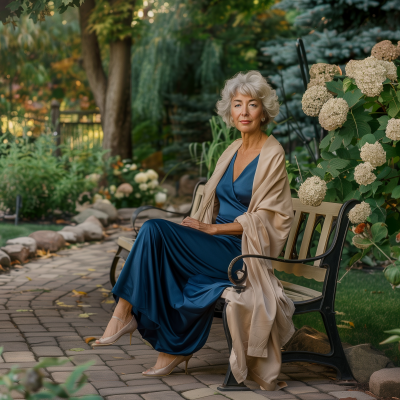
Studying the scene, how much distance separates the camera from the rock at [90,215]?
8648mm

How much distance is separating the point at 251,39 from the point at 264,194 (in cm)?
1234

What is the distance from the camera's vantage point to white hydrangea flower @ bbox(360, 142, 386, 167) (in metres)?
3.21

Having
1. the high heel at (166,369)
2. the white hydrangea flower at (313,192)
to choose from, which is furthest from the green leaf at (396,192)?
the high heel at (166,369)

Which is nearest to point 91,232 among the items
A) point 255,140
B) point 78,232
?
point 78,232

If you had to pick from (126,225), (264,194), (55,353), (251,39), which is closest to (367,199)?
(264,194)

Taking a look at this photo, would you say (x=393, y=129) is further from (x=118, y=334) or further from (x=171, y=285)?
(x=118, y=334)

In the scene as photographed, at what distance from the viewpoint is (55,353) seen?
3270 millimetres

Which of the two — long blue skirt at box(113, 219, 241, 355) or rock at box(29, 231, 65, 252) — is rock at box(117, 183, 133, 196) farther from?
long blue skirt at box(113, 219, 241, 355)

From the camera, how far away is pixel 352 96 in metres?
3.39

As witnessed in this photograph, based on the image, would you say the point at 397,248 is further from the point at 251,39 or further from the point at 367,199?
the point at 251,39

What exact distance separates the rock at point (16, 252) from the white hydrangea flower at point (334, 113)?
4007 millimetres

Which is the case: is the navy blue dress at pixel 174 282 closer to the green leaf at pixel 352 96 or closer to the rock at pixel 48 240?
the green leaf at pixel 352 96

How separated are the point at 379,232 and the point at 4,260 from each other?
4.00 meters

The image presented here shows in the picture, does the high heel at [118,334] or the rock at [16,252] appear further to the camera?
the rock at [16,252]
